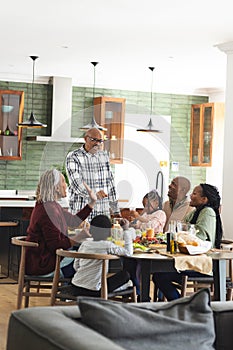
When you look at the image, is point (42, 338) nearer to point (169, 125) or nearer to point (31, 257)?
point (31, 257)

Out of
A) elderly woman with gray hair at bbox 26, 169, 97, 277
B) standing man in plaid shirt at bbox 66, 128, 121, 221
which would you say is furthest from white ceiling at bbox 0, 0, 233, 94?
elderly woman with gray hair at bbox 26, 169, 97, 277

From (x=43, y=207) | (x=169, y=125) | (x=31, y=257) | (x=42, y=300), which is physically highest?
(x=169, y=125)

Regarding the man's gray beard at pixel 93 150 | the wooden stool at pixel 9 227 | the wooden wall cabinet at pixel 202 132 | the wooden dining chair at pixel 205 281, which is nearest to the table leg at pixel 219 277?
the wooden dining chair at pixel 205 281

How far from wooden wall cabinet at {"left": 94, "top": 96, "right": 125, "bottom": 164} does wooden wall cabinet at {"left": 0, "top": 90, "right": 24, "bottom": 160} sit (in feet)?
4.05

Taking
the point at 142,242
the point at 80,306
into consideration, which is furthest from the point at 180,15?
the point at 80,306

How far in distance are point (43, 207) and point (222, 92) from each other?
6864 mm

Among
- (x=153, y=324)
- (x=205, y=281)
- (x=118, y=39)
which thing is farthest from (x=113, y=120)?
(x=153, y=324)

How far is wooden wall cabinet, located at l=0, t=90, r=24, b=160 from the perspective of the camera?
36.2ft

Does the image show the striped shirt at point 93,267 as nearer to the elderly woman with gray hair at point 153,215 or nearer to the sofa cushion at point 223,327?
the elderly woman with gray hair at point 153,215

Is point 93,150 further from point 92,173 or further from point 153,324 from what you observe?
point 153,324

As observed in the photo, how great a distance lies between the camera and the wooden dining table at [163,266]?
196 inches

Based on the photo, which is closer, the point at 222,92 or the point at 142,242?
the point at 142,242

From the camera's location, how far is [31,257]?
577 cm

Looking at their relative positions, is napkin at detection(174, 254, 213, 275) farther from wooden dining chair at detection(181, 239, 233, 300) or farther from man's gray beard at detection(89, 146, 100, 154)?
man's gray beard at detection(89, 146, 100, 154)
